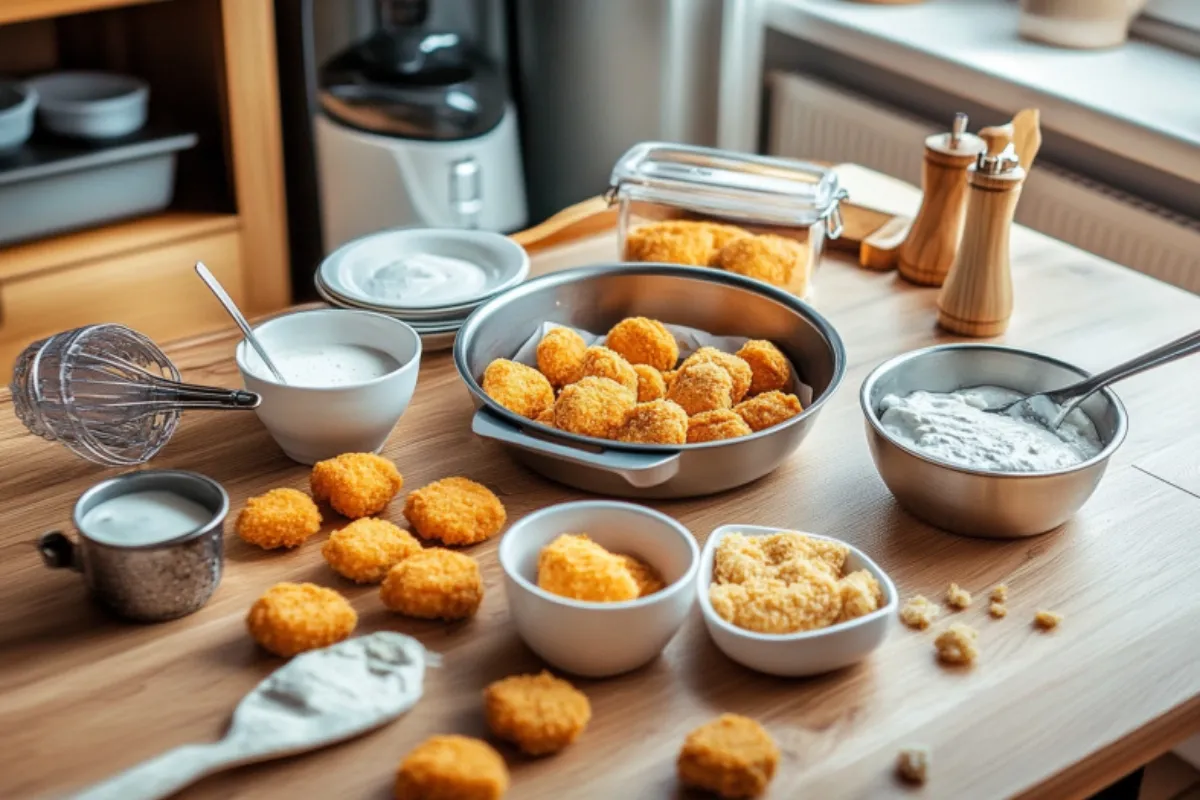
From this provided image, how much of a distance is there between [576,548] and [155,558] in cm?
32

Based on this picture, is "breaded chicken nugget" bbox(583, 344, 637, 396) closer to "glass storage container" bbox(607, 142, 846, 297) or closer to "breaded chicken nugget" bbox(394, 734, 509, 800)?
"glass storage container" bbox(607, 142, 846, 297)

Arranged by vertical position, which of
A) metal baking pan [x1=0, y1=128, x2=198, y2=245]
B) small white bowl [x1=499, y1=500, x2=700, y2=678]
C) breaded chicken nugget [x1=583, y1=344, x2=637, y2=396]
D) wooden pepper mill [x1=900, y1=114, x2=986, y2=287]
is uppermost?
wooden pepper mill [x1=900, y1=114, x2=986, y2=287]

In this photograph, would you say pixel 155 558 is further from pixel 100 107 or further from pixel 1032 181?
pixel 1032 181

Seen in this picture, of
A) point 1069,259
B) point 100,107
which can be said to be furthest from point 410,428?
point 100,107

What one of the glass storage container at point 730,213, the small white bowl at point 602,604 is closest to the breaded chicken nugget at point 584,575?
the small white bowl at point 602,604

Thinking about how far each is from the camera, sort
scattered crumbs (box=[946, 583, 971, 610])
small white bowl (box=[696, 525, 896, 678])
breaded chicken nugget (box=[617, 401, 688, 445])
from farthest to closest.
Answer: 1. breaded chicken nugget (box=[617, 401, 688, 445])
2. scattered crumbs (box=[946, 583, 971, 610])
3. small white bowl (box=[696, 525, 896, 678])

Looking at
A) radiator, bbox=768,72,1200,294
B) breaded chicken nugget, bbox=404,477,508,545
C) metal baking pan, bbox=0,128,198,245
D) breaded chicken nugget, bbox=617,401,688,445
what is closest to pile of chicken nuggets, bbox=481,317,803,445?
breaded chicken nugget, bbox=617,401,688,445

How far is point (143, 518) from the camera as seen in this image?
103 cm

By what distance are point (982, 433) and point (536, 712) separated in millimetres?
509

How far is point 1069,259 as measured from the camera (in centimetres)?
169

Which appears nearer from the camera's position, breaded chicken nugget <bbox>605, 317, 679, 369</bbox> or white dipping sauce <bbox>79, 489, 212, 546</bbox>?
white dipping sauce <bbox>79, 489, 212, 546</bbox>

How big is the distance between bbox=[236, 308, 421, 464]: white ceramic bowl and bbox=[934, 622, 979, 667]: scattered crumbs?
53 centimetres

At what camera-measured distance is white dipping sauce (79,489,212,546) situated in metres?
1.00

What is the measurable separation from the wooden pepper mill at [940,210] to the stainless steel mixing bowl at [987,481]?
360 mm
